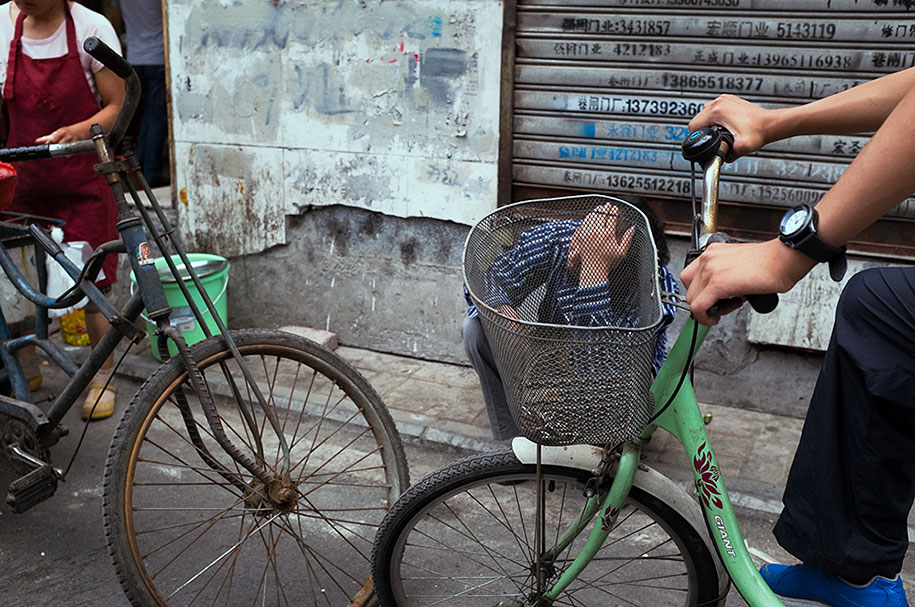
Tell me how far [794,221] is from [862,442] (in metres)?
0.50

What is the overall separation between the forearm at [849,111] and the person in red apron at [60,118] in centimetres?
326

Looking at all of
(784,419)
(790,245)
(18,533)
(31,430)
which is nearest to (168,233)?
(31,430)

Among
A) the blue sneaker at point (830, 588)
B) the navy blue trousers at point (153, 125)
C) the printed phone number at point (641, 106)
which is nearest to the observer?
the blue sneaker at point (830, 588)

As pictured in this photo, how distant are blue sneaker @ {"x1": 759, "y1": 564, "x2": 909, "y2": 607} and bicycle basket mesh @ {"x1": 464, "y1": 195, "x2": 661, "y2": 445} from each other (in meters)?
0.54

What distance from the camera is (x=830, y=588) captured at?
1952mm

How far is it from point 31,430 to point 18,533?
21.7 inches

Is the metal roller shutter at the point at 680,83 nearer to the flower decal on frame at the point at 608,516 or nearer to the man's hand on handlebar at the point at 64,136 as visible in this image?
the man's hand on handlebar at the point at 64,136

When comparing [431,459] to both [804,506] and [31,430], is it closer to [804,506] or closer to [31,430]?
[31,430]

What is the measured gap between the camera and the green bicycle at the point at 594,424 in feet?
5.82

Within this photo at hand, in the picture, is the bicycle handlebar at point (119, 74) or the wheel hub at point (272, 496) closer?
the bicycle handlebar at point (119, 74)

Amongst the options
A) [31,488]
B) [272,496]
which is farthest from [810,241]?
[31,488]

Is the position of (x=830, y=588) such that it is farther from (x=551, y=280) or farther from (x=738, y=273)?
(x=551, y=280)

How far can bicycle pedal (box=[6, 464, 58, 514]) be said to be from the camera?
3018 millimetres

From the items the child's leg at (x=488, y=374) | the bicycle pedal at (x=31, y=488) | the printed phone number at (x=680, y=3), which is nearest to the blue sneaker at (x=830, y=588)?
the child's leg at (x=488, y=374)
